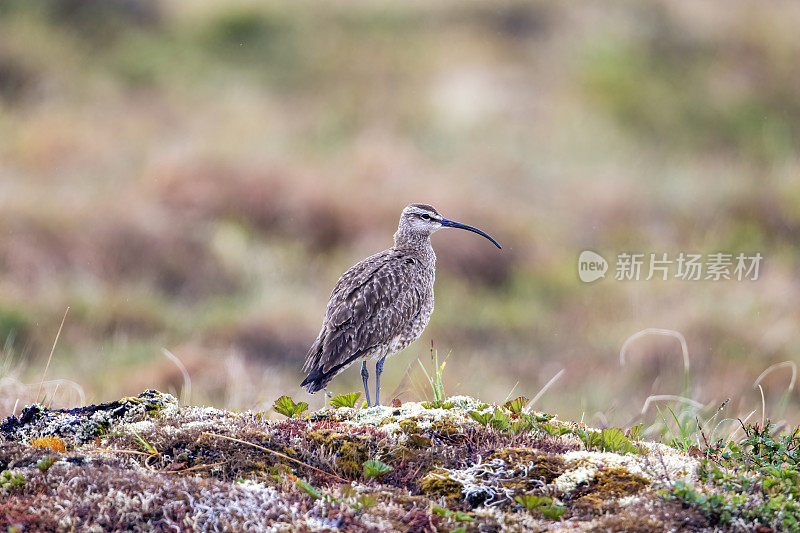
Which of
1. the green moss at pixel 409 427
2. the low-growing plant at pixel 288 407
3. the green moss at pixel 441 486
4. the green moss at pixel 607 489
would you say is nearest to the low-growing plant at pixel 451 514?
the green moss at pixel 441 486

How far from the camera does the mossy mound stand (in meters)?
4.19

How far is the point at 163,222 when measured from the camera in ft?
50.8

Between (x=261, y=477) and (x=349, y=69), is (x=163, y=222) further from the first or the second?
(x=261, y=477)

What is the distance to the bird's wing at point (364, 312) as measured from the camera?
22.8 ft

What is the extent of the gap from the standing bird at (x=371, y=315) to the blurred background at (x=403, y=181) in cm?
147

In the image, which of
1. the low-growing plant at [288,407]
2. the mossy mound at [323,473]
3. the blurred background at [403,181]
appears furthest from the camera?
the blurred background at [403,181]

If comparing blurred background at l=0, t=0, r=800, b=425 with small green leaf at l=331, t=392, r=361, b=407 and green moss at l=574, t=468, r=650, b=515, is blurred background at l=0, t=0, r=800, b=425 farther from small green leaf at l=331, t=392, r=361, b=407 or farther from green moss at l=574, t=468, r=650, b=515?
green moss at l=574, t=468, r=650, b=515

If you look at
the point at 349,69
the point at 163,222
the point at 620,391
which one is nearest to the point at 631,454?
the point at 620,391

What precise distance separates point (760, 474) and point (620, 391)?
8136 millimetres

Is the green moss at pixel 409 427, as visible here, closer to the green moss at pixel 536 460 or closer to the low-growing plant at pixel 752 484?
the green moss at pixel 536 460

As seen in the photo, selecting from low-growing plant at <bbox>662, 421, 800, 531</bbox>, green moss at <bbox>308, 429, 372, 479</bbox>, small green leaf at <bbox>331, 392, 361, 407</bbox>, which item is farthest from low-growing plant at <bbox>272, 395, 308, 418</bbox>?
low-growing plant at <bbox>662, 421, 800, 531</bbox>

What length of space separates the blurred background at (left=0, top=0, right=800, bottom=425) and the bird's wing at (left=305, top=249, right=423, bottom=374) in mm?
Answer: 1503
